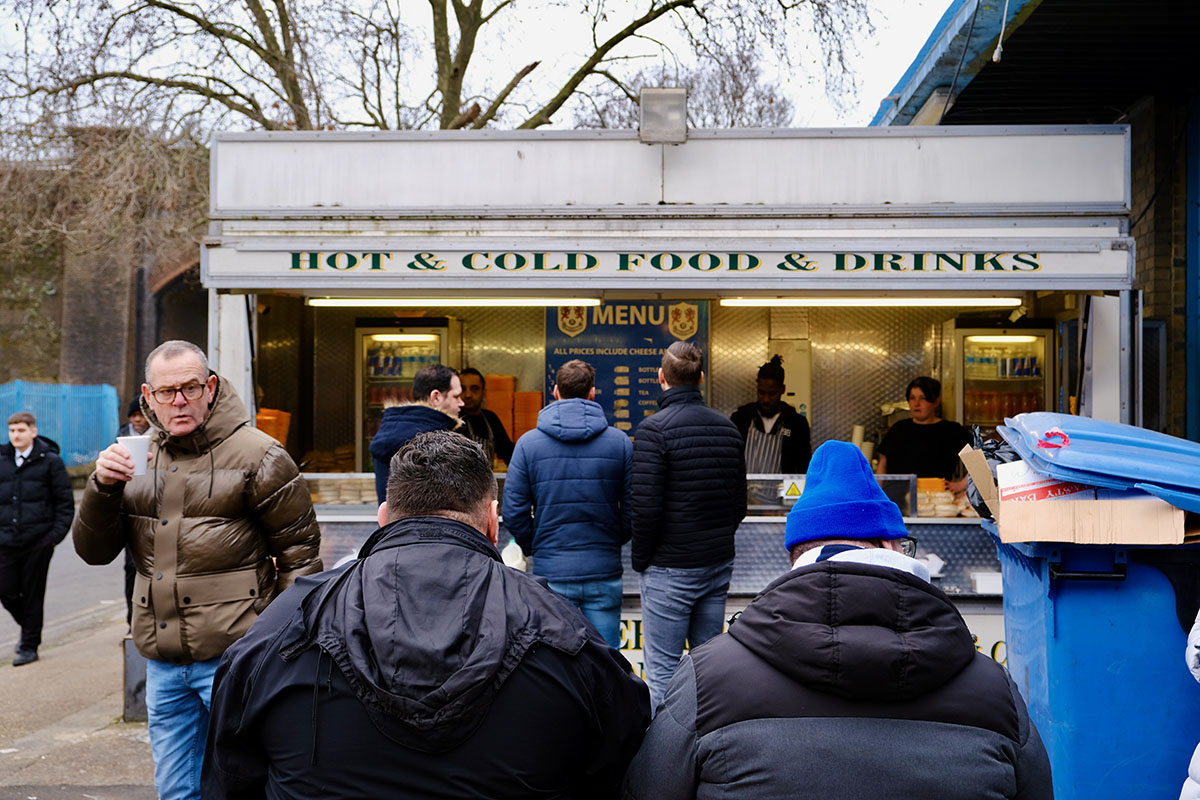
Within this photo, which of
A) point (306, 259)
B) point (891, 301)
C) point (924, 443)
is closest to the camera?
point (306, 259)

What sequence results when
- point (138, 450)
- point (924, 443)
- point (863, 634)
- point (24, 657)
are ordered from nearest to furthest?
point (863, 634)
point (138, 450)
point (924, 443)
point (24, 657)

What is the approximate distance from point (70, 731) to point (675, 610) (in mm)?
3602

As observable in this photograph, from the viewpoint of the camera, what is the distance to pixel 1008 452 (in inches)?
162

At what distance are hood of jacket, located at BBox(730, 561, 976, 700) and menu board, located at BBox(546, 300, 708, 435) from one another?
6654 mm

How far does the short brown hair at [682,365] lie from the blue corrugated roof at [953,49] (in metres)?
3.13

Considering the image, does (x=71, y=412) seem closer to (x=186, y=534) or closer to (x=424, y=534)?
(x=186, y=534)

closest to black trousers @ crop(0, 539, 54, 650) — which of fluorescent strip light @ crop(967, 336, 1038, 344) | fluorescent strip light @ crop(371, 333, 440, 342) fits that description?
fluorescent strip light @ crop(371, 333, 440, 342)

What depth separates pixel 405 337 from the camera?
29.1 ft

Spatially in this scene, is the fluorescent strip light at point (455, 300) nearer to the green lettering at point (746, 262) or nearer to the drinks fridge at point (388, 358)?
the drinks fridge at point (388, 358)

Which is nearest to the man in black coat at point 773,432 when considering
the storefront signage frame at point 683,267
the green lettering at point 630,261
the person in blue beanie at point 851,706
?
the storefront signage frame at point 683,267

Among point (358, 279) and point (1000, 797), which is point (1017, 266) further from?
point (1000, 797)

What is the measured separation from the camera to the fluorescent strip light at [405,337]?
8.83 m

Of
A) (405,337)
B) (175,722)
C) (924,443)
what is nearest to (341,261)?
(405,337)

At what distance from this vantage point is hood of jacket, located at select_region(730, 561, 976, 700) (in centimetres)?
160
